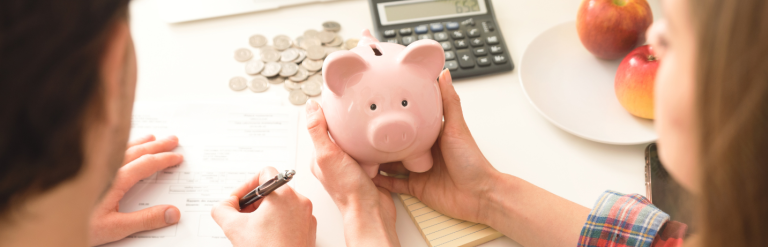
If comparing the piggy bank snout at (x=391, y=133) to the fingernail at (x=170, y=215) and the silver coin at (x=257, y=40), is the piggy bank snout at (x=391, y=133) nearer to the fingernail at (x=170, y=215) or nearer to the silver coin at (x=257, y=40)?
the fingernail at (x=170, y=215)

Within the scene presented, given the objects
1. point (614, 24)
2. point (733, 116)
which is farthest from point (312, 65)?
point (733, 116)

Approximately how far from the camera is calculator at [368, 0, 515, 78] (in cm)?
103

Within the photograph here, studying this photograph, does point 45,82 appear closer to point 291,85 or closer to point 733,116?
point 733,116

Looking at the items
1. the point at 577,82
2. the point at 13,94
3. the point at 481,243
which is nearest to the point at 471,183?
the point at 481,243

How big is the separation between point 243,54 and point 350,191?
0.48 m

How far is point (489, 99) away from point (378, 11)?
1.04 ft

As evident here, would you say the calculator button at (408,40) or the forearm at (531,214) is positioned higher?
the calculator button at (408,40)

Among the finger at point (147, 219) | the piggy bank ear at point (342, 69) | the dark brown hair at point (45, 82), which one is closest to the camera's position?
the dark brown hair at point (45, 82)

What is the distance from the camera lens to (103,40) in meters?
0.37

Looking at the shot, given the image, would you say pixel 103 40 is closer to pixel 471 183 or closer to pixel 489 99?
pixel 471 183

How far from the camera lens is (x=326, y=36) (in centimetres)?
109

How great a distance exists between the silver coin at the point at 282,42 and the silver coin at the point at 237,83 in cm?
11

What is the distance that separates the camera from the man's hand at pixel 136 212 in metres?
0.72

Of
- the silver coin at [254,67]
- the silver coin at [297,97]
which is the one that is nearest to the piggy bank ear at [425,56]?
the silver coin at [297,97]
